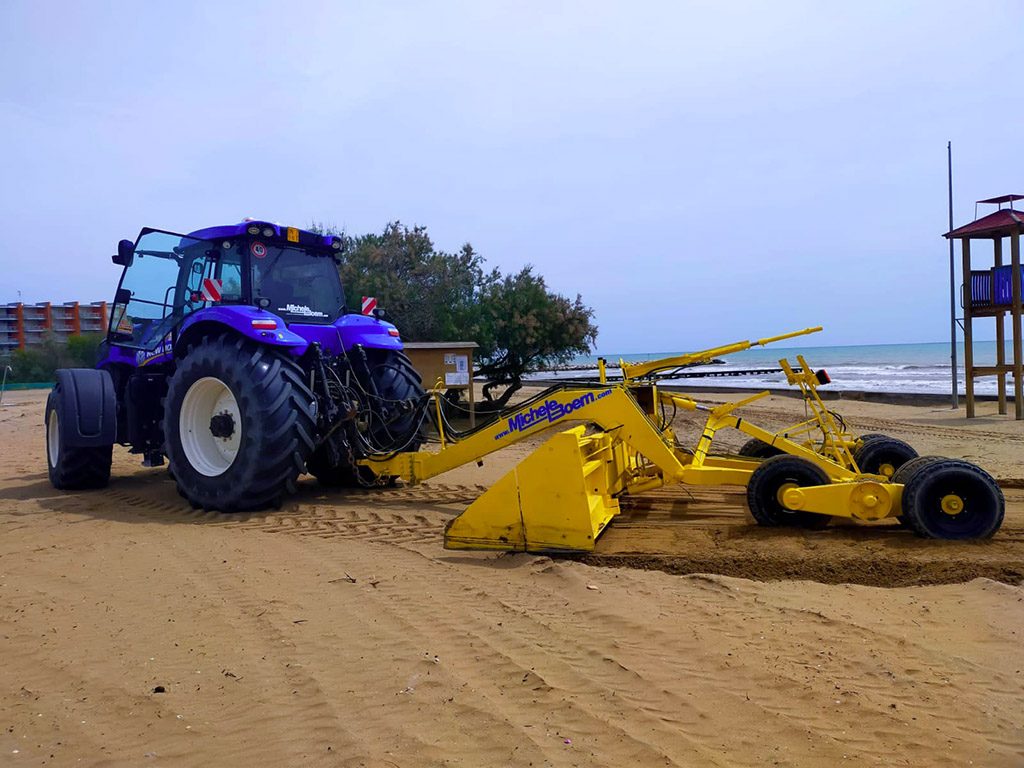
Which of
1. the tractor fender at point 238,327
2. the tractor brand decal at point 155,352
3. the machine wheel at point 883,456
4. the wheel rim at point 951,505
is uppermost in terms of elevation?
the tractor fender at point 238,327

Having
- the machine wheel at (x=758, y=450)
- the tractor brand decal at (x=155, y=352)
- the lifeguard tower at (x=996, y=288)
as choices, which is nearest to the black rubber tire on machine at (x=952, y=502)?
the machine wheel at (x=758, y=450)

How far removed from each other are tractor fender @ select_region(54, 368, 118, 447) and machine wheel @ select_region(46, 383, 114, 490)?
0.14m

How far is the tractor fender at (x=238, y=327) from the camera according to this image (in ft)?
21.5

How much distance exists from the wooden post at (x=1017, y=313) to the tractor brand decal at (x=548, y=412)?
12.1 meters

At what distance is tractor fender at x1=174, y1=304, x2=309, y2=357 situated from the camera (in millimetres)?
6559

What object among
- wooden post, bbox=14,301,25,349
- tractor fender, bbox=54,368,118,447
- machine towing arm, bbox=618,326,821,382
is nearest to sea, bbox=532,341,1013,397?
machine towing arm, bbox=618,326,821,382

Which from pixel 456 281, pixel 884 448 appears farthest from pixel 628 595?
pixel 456 281

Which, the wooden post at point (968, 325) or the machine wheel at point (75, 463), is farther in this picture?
the wooden post at point (968, 325)

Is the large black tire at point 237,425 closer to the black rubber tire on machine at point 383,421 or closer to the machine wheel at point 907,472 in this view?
the black rubber tire on machine at point 383,421

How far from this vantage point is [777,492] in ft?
17.5

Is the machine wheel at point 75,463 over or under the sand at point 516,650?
over

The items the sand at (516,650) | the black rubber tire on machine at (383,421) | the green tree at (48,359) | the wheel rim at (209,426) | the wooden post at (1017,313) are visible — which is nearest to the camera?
the sand at (516,650)

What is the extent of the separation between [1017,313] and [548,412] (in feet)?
40.7

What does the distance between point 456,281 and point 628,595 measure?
1351 centimetres
